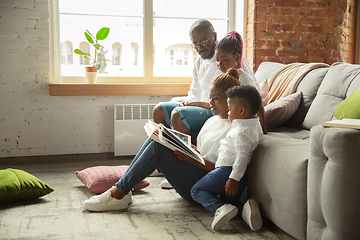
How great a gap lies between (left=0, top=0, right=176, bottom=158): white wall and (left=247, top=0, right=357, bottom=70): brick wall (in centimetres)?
154

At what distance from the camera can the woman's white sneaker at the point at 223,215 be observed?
158cm

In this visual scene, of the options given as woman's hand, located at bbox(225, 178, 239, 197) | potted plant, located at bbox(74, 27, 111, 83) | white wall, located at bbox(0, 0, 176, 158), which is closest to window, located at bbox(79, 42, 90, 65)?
potted plant, located at bbox(74, 27, 111, 83)

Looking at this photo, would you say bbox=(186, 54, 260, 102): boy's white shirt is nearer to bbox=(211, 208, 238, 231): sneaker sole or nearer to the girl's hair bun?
the girl's hair bun

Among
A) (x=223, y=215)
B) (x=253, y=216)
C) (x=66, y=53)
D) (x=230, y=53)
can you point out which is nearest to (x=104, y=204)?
(x=223, y=215)

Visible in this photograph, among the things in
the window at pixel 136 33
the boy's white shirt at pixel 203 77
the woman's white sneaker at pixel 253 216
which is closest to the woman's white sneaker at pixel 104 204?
the woman's white sneaker at pixel 253 216

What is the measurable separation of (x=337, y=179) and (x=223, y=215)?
56cm

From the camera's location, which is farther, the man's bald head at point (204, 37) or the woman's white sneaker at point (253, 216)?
the man's bald head at point (204, 37)

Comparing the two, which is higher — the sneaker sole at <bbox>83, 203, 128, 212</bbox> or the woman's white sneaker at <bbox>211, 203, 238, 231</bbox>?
the woman's white sneaker at <bbox>211, 203, 238, 231</bbox>

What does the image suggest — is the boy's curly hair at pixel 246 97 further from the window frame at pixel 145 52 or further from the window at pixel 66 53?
the window at pixel 66 53

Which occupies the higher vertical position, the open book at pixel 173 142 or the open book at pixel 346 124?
the open book at pixel 346 124

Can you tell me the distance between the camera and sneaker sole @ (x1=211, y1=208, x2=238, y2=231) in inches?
62.2

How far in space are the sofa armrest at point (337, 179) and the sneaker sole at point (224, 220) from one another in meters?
0.41

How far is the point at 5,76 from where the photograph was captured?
3127 mm

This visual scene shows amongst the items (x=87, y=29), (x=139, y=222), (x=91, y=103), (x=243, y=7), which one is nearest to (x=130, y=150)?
(x=91, y=103)
